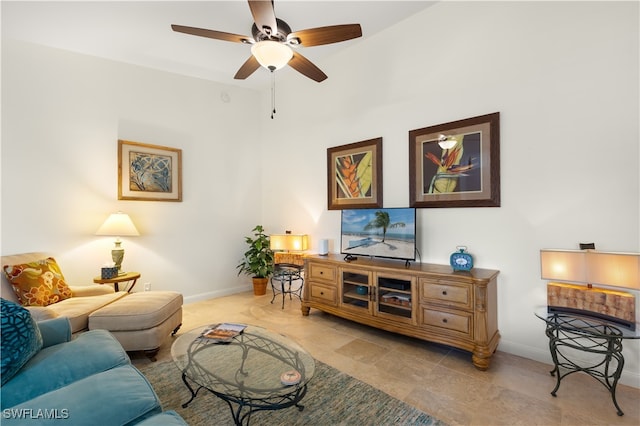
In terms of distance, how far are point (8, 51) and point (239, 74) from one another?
257 cm

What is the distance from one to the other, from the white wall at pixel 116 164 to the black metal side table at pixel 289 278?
797mm

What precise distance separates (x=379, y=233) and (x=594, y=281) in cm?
176

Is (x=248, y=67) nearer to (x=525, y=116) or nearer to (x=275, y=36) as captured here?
(x=275, y=36)

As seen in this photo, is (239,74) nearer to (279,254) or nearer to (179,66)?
(179,66)

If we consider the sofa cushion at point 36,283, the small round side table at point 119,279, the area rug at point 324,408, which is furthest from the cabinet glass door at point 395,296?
the sofa cushion at point 36,283

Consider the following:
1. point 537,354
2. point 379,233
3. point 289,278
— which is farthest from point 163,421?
point 289,278

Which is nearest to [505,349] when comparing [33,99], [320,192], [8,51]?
[320,192]

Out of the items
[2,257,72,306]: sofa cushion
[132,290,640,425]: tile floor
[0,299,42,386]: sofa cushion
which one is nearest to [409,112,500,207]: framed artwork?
[132,290,640,425]: tile floor

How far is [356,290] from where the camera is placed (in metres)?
3.18

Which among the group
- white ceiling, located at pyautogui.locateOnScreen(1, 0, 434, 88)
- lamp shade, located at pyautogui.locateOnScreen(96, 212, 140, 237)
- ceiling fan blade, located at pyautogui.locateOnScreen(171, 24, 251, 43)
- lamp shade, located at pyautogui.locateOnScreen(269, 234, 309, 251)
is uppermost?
white ceiling, located at pyautogui.locateOnScreen(1, 0, 434, 88)

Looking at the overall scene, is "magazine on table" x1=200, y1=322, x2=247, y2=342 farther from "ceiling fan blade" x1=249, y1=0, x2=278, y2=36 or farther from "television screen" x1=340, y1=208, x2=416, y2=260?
"ceiling fan blade" x1=249, y1=0, x2=278, y2=36

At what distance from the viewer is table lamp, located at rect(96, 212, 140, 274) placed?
3373 mm

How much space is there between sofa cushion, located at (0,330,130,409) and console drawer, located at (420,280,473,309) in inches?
89.9

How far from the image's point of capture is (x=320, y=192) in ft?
13.7
